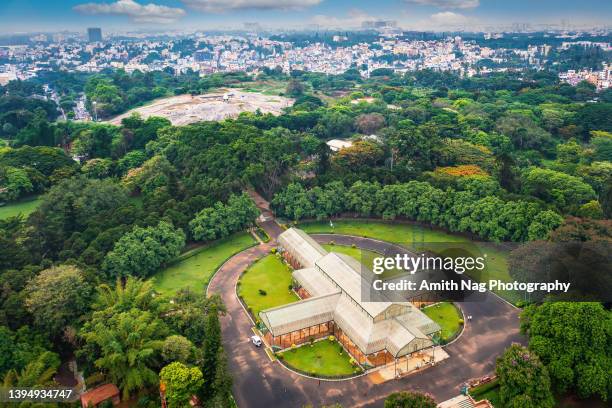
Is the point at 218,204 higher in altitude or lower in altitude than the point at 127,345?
higher

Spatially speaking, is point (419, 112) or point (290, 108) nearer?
point (419, 112)

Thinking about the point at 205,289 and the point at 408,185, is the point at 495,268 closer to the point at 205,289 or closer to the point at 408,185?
the point at 408,185

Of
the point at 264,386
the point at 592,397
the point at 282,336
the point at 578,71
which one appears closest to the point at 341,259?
the point at 282,336

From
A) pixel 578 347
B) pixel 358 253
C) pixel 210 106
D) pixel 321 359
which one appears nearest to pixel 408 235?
pixel 358 253

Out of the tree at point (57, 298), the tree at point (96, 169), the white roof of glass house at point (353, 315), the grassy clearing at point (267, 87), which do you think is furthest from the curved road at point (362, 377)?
the grassy clearing at point (267, 87)

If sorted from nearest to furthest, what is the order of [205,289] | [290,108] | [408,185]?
[205,289]
[408,185]
[290,108]

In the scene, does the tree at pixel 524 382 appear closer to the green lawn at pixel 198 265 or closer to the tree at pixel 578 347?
the tree at pixel 578 347

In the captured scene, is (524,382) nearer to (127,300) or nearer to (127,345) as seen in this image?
(127,345)
